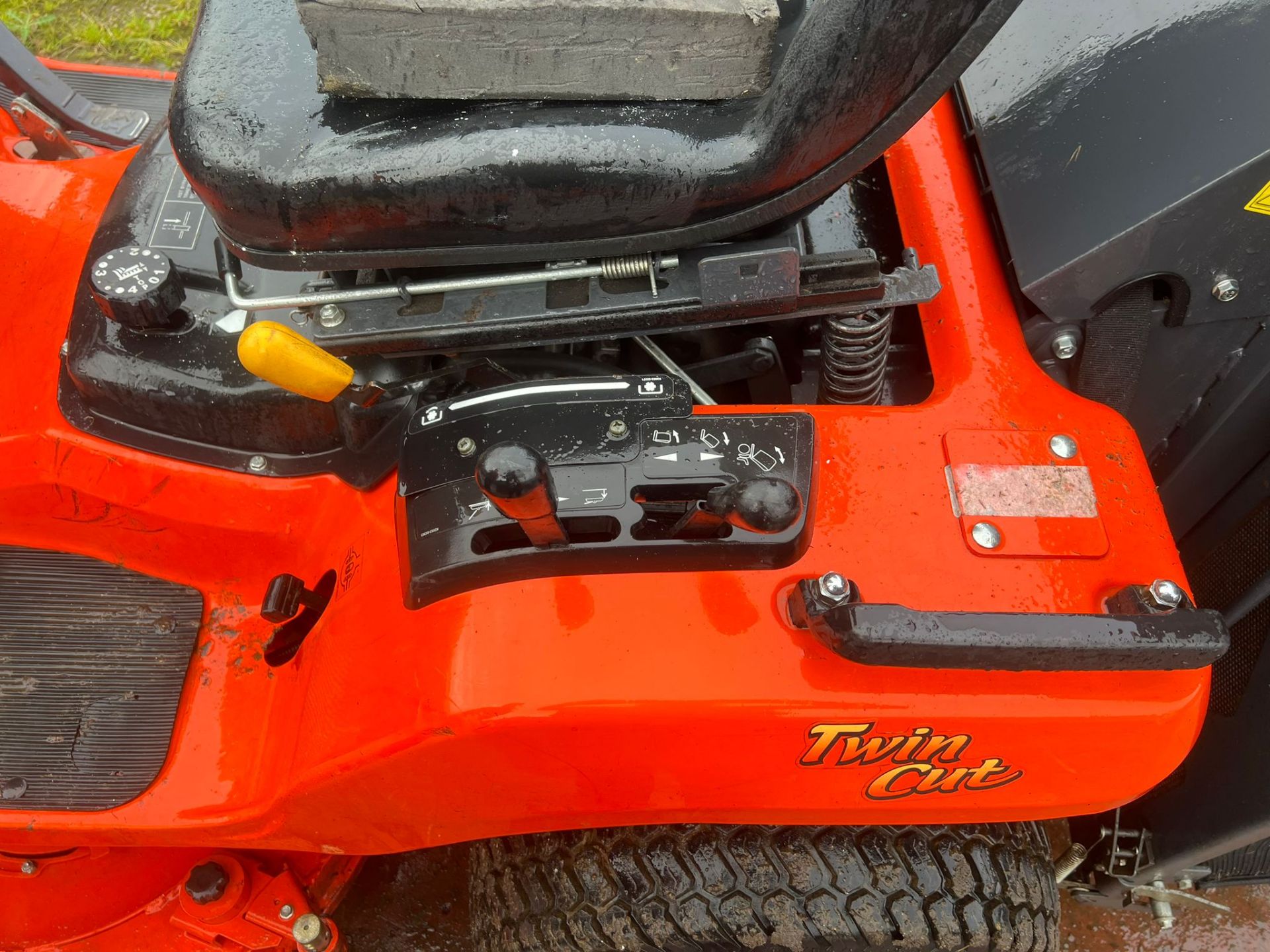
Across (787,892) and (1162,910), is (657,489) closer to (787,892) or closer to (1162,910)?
(787,892)

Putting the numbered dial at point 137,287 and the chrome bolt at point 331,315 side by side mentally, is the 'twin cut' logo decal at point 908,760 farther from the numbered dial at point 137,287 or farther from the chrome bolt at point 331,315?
the numbered dial at point 137,287

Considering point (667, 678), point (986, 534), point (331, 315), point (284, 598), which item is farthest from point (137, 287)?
point (986, 534)

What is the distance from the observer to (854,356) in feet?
4.02

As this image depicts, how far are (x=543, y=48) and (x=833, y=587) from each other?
0.62 meters

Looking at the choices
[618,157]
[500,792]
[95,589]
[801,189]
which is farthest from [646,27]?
[95,589]

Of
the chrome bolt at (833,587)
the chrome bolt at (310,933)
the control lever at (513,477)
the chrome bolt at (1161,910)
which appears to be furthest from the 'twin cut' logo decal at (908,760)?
the chrome bolt at (310,933)

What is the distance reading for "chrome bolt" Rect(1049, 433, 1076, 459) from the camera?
113 centimetres

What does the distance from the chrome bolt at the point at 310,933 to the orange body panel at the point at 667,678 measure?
251 mm

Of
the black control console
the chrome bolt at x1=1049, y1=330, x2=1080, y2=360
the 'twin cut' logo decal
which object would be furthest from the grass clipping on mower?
the 'twin cut' logo decal

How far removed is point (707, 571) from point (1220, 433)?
0.92 m

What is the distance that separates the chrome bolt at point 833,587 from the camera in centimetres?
98

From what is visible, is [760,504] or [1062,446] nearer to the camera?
[760,504]

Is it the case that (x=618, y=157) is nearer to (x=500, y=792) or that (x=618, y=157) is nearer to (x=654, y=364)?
(x=654, y=364)

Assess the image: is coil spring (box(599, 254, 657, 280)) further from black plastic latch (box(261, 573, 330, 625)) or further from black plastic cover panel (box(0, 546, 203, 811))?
black plastic cover panel (box(0, 546, 203, 811))
